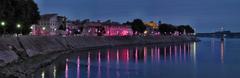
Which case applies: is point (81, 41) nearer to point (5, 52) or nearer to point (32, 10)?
point (32, 10)

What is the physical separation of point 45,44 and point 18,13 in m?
14.4

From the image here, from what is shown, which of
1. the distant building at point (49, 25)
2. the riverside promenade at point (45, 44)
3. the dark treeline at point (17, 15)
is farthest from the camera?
the distant building at point (49, 25)

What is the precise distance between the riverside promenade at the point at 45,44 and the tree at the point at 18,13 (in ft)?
8.43

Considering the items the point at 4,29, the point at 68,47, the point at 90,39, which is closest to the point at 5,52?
the point at 4,29

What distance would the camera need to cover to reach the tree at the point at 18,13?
227 ft

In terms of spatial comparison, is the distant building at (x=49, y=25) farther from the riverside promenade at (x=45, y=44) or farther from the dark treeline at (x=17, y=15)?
the dark treeline at (x=17, y=15)

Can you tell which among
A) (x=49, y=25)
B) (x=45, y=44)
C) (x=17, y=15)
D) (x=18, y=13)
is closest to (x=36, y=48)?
(x=17, y=15)

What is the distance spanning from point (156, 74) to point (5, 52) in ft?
56.1

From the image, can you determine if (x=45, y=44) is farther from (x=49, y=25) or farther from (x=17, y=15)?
(x=49, y=25)

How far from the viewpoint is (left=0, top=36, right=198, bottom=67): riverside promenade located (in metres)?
58.5

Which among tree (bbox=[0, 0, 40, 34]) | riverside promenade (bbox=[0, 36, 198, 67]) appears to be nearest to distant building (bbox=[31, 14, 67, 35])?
riverside promenade (bbox=[0, 36, 198, 67])

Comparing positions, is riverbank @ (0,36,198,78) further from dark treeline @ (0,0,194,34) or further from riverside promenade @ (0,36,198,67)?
dark treeline @ (0,0,194,34)

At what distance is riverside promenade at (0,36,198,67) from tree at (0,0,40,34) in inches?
101

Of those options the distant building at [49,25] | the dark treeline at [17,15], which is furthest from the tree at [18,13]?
the distant building at [49,25]
